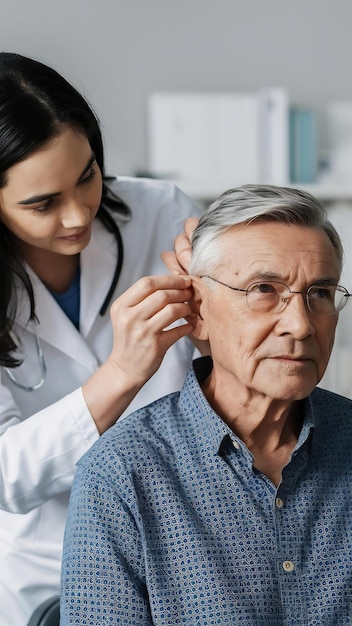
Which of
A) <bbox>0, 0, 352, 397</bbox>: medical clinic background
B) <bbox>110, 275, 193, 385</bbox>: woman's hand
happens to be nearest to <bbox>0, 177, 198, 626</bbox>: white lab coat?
<bbox>110, 275, 193, 385</bbox>: woman's hand

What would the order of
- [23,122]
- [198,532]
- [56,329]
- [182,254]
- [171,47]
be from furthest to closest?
[171,47], [56,329], [182,254], [23,122], [198,532]

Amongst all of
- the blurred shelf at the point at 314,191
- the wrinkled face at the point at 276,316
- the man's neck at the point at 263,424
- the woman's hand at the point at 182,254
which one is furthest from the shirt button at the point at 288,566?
the blurred shelf at the point at 314,191

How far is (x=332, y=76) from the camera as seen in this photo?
4023mm

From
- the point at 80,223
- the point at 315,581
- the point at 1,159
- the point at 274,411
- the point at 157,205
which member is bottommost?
the point at 315,581

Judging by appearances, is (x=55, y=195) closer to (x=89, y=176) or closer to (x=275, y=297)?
(x=89, y=176)

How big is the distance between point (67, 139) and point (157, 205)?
436 mm

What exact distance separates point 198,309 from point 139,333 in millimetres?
116

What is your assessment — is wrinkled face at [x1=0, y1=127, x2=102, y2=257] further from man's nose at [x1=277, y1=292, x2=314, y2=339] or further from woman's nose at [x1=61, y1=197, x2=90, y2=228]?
man's nose at [x1=277, y1=292, x2=314, y2=339]

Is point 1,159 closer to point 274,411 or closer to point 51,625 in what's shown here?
point 274,411

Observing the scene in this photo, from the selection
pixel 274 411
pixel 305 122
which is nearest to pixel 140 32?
pixel 305 122

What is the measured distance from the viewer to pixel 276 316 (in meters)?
1.35

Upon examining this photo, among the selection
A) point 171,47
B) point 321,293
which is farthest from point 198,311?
point 171,47

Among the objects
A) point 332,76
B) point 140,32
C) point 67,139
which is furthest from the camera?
point 332,76

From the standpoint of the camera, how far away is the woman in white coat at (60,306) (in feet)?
4.74
